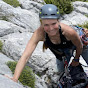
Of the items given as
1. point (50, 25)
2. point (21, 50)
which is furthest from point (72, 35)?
point (21, 50)

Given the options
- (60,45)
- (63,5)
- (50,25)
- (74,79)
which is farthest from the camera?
(63,5)

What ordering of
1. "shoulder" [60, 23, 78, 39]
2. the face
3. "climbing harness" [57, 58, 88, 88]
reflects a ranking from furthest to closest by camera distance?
"climbing harness" [57, 58, 88, 88], "shoulder" [60, 23, 78, 39], the face

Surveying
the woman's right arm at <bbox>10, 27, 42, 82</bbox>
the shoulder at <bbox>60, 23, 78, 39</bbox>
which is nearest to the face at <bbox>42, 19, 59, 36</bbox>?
the shoulder at <bbox>60, 23, 78, 39</bbox>

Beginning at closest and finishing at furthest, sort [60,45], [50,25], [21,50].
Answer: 1. [50,25]
2. [60,45]
3. [21,50]

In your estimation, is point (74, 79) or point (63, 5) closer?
point (74, 79)

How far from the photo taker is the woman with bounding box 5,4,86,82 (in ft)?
9.05

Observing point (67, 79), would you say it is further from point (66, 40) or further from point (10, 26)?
point (10, 26)

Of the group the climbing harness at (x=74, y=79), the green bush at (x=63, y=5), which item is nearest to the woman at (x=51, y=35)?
the climbing harness at (x=74, y=79)

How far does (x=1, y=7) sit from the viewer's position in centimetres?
823

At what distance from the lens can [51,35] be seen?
9.82 ft

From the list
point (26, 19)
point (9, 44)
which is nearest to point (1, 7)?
point (26, 19)

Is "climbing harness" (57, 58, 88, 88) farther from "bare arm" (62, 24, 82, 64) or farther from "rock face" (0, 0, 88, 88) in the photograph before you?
"bare arm" (62, 24, 82, 64)

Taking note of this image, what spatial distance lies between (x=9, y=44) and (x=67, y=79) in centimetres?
258

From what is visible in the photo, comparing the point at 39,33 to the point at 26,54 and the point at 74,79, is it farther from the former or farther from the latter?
the point at 74,79
